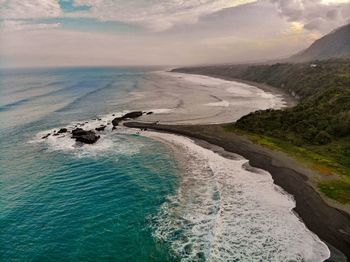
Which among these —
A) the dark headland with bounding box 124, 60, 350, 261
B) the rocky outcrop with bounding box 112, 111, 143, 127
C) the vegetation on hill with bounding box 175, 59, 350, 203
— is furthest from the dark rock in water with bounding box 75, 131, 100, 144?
the vegetation on hill with bounding box 175, 59, 350, 203

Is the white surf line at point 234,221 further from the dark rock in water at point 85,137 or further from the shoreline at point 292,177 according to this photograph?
the dark rock in water at point 85,137

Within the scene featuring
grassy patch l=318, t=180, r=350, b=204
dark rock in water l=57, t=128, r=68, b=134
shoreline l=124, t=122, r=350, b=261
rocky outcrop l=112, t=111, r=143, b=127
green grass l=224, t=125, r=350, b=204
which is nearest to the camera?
shoreline l=124, t=122, r=350, b=261

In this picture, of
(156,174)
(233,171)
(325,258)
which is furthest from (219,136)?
(325,258)

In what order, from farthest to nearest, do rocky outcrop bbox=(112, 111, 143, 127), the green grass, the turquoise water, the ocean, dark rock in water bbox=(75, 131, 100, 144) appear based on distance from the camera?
1. rocky outcrop bbox=(112, 111, 143, 127)
2. dark rock in water bbox=(75, 131, 100, 144)
3. the green grass
4. the turquoise water
5. the ocean

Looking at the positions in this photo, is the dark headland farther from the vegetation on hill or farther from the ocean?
the ocean

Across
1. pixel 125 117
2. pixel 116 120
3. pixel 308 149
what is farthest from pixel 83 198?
pixel 125 117

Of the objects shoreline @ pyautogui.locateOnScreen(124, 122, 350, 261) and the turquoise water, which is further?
shoreline @ pyautogui.locateOnScreen(124, 122, 350, 261)
